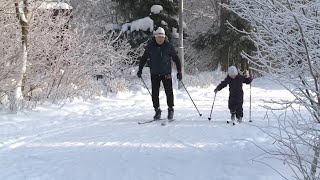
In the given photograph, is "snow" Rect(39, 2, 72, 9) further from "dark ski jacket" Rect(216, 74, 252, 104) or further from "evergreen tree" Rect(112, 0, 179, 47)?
"dark ski jacket" Rect(216, 74, 252, 104)

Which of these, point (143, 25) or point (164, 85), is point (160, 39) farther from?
point (143, 25)

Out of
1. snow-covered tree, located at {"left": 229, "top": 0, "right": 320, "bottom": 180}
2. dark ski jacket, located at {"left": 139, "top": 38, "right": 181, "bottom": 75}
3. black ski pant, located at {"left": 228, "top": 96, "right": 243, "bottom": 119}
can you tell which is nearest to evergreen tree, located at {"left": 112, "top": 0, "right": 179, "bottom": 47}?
dark ski jacket, located at {"left": 139, "top": 38, "right": 181, "bottom": 75}

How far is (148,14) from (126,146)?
16.3m

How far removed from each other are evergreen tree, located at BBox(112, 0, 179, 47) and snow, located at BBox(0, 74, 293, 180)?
1051cm

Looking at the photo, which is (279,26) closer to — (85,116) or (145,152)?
(145,152)

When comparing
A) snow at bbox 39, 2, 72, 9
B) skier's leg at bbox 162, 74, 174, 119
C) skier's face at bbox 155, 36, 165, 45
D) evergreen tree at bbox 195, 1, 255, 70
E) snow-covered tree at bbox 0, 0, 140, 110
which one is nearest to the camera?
skier's face at bbox 155, 36, 165, 45

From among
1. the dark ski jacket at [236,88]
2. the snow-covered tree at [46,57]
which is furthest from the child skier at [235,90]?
the snow-covered tree at [46,57]

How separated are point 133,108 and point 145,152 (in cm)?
542

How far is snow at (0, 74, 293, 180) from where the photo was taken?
6254 millimetres

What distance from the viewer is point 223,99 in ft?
51.4

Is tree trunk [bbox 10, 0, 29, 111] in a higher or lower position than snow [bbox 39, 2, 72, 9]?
lower

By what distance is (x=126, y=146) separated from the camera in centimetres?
782

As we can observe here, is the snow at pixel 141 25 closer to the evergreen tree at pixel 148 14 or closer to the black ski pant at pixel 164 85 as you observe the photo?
the evergreen tree at pixel 148 14

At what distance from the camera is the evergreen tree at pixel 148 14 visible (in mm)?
→ 22438
